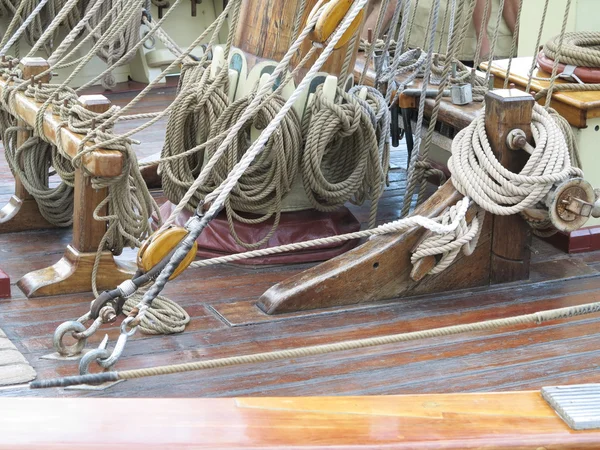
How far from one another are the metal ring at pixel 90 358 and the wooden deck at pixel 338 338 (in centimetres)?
5

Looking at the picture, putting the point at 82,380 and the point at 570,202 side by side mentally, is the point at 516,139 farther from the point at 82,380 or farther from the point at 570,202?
the point at 82,380

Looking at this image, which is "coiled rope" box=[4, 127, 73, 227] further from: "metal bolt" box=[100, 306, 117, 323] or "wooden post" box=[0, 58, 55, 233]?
"metal bolt" box=[100, 306, 117, 323]

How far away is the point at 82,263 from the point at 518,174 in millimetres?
1259

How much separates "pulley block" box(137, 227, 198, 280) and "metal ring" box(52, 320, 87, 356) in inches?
8.3

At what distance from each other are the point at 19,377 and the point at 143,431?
0.81 metres

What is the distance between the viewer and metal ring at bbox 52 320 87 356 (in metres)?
2.42

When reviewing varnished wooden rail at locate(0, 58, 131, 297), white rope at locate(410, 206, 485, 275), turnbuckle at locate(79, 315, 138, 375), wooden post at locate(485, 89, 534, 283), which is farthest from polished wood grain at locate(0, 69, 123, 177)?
wooden post at locate(485, 89, 534, 283)

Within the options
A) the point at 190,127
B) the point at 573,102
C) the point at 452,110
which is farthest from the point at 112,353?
the point at 573,102

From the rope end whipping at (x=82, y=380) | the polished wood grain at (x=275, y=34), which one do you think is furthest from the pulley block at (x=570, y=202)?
the rope end whipping at (x=82, y=380)

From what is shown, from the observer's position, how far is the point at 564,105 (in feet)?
11.0

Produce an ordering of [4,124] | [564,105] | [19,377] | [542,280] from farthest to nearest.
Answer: [4,124] → [564,105] → [542,280] → [19,377]

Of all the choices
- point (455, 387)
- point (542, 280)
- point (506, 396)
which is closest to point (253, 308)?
point (455, 387)

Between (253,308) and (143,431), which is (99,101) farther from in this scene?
(143,431)

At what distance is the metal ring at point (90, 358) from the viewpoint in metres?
2.29
